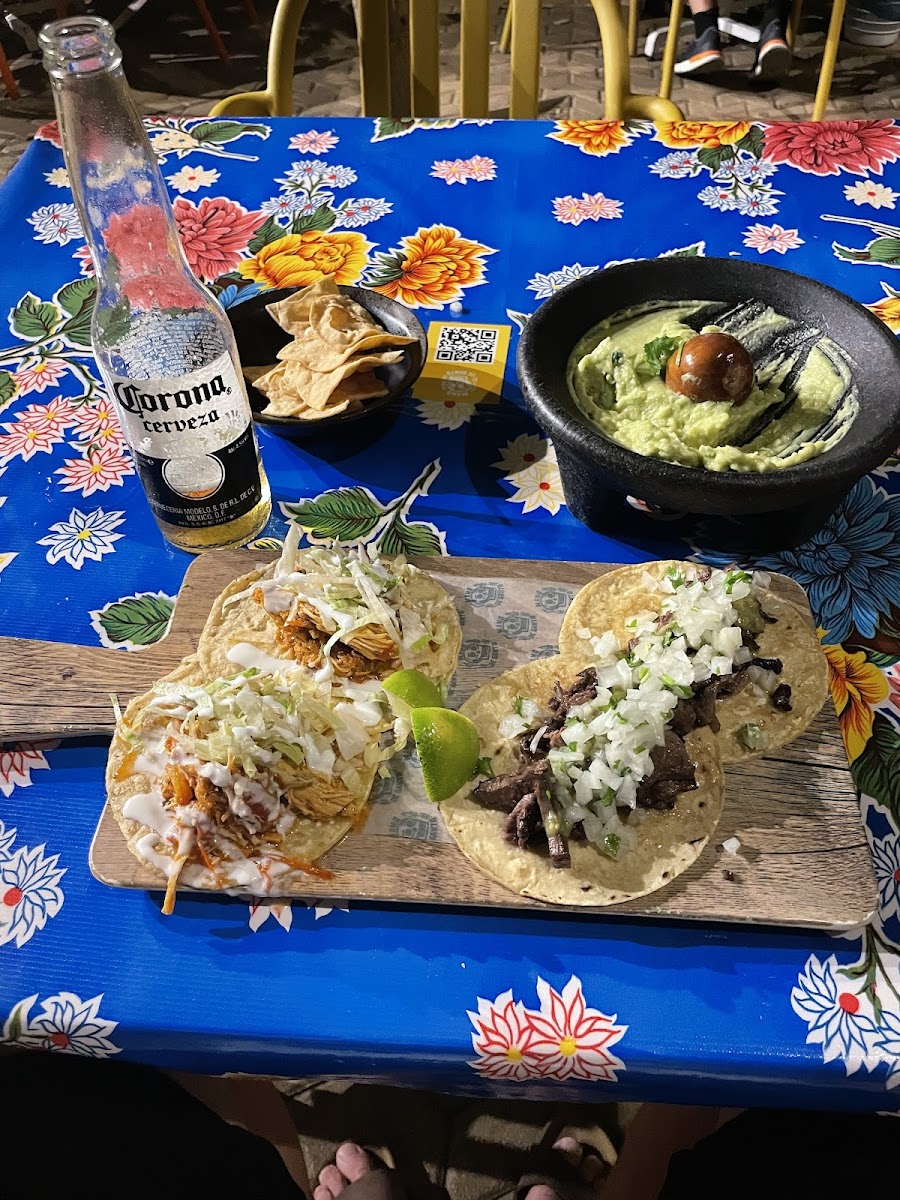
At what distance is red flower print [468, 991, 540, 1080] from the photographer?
1.18 metres

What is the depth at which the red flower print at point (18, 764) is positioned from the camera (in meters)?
1.48

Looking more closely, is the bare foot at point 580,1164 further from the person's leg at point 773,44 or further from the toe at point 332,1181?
the person's leg at point 773,44

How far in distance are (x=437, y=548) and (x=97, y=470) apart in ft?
2.39

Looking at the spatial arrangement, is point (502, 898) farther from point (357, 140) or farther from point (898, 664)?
point (357, 140)

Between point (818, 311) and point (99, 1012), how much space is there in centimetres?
163

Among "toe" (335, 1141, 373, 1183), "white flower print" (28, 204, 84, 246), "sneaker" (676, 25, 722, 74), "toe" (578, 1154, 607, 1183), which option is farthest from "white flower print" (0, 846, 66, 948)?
"sneaker" (676, 25, 722, 74)

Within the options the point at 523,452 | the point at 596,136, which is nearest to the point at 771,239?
the point at 596,136

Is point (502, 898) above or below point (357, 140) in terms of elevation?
below

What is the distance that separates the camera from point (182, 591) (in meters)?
1.68

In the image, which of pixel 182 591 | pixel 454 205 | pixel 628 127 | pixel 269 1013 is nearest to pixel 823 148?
pixel 628 127

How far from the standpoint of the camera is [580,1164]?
1966mm

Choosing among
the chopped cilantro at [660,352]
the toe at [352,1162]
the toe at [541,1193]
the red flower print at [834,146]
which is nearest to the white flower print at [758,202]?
the red flower print at [834,146]

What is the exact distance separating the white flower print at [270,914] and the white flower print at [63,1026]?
0.67 feet

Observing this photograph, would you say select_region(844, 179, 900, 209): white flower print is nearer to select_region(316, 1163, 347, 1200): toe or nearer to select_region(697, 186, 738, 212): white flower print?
select_region(697, 186, 738, 212): white flower print
